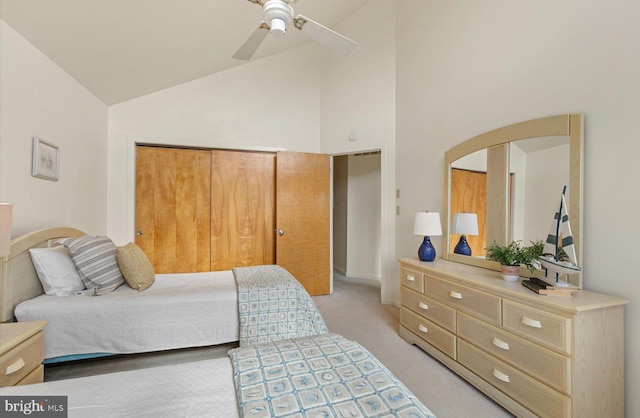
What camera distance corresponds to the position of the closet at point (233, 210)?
3.50 metres

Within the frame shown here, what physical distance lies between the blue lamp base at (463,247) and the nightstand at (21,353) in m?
2.92

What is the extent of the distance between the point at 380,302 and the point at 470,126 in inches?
92.4

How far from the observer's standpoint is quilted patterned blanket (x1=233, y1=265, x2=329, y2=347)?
2043 mm

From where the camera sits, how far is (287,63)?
13.4 ft

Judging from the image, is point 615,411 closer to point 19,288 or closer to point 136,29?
point 19,288

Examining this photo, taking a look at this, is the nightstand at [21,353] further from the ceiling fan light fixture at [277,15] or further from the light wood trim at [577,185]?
the light wood trim at [577,185]

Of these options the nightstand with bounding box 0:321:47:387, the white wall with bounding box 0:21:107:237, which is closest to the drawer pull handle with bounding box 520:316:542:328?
the nightstand with bounding box 0:321:47:387

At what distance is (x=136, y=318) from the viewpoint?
1931 mm

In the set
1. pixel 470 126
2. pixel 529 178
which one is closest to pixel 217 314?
pixel 529 178

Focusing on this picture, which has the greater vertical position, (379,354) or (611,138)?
(611,138)

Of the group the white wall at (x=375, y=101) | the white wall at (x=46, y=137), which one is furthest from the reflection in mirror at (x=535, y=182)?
the white wall at (x=46, y=137)

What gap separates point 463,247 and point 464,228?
0.17 metres

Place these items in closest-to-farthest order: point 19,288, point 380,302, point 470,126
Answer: point 19,288 → point 470,126 → point 380,302

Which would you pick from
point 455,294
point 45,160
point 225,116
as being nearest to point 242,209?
point 225,116
